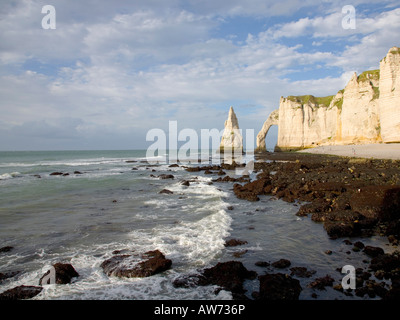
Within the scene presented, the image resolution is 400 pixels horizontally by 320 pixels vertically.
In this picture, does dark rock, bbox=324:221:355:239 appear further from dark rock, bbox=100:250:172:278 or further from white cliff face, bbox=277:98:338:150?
white cliff face, bbox=277:98:338:150

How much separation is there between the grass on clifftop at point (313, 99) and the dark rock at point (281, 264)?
71.9m

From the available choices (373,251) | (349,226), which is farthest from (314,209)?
(373,251)

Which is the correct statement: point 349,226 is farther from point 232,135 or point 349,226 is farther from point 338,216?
point 232,135

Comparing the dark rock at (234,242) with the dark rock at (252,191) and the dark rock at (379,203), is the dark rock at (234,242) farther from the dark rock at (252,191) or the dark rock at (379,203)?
the dark rock at (252,191)

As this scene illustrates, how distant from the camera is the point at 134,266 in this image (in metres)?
6.58

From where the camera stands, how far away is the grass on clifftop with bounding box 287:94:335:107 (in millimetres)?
69250

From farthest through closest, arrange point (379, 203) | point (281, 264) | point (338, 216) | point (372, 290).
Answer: point (338, 216)
point (379, 203)
point (281, 264)
point (372, 290)

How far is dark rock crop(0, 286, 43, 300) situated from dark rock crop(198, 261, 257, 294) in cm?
379

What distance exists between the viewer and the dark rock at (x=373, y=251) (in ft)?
22.3

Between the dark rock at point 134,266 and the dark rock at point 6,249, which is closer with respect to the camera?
the dark rock at point 134,266

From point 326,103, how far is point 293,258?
239 ft

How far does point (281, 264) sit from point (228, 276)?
5.54 ft

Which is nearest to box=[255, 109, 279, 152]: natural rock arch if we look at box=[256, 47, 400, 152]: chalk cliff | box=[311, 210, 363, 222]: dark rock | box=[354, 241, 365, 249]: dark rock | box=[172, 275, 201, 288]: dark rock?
box=[256, 47, 400, 152]: chalk cliff
